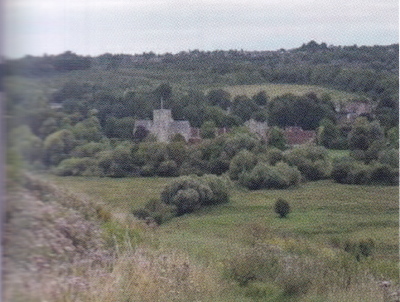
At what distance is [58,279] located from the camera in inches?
153

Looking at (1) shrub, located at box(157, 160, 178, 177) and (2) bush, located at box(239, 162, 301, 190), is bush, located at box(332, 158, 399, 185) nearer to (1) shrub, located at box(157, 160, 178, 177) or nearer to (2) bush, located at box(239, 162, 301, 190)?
(2) bush, located at box(239, 162, 301, 190)

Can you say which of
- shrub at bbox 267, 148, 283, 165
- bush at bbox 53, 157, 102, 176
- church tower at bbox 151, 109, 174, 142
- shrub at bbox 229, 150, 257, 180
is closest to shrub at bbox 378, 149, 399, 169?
shrub at bbox 267, 148, 283, 165

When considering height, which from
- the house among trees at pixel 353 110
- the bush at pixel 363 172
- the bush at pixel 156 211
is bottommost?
the bush at pixel 156 211

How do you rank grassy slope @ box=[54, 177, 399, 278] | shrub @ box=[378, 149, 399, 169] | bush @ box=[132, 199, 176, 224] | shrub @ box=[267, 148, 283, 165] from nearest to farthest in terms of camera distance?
grassy slope @ box=[54, 177, 399, 278], shrub @ box=[378, 149, 399, 169], bush @ box=[132, 199, 176, 224], shrub @ box=[267, 148, 283, 165]

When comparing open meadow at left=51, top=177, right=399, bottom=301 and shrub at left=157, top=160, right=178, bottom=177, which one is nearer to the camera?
open meadow at left=51, top=177, right=399, bottom=301

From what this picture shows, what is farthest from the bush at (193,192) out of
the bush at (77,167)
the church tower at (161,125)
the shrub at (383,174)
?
the bush at (77,167)

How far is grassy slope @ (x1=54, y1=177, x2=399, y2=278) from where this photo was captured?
8594 millimetres

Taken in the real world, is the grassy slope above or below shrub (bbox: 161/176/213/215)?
below

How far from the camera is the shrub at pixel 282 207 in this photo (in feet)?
37.4

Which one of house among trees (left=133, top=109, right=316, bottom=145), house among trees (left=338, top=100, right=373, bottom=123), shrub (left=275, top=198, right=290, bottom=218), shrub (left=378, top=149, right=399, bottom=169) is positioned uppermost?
house among trees (left=338, top=100, right=373, bottom=123)

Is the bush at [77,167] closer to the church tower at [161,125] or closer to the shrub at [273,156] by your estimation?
the church tower at [161,125]

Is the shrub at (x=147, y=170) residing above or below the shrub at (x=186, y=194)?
above

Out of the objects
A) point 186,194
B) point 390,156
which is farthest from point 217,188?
point 390,156

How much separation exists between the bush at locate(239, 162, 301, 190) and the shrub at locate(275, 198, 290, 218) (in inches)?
10.1
